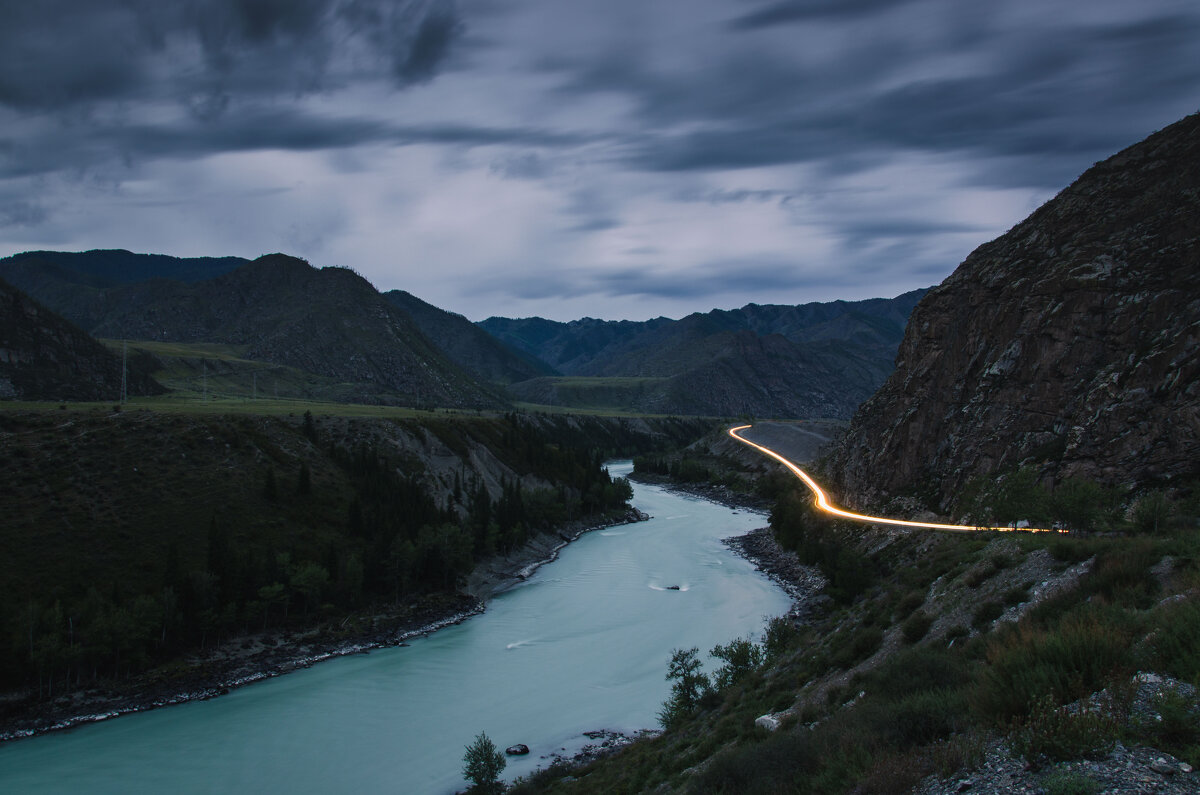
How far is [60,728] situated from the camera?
34500 millimetres

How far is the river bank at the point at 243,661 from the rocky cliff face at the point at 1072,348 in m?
42.1

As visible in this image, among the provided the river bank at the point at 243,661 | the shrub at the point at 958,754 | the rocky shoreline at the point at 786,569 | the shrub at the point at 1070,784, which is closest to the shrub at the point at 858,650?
the shrub at the point at 958,754

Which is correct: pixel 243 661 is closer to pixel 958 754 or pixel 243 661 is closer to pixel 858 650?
pixel 858 650

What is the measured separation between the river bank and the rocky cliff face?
42.1 m

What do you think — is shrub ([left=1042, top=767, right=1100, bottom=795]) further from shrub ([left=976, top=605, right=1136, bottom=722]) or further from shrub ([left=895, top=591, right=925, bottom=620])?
shrub ([left=895, top=591, right=925, bottom=620])

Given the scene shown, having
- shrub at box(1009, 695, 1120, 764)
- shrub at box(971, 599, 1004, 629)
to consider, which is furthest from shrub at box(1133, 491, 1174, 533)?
shrub at box(1009, 695, 1120, 764)

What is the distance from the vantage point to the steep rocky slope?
98.8m

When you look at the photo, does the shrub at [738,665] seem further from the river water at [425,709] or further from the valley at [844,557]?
the river water at [425,709]

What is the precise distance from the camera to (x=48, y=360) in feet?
350

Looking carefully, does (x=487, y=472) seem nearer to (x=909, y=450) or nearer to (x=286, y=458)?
(x=286, y=458)

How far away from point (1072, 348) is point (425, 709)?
2042 inches

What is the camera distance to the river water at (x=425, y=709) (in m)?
30.3

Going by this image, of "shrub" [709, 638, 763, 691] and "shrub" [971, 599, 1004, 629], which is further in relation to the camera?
"shrub" [709, 638, 763, 691]

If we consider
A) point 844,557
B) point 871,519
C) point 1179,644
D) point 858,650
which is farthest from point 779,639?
point 871,519
